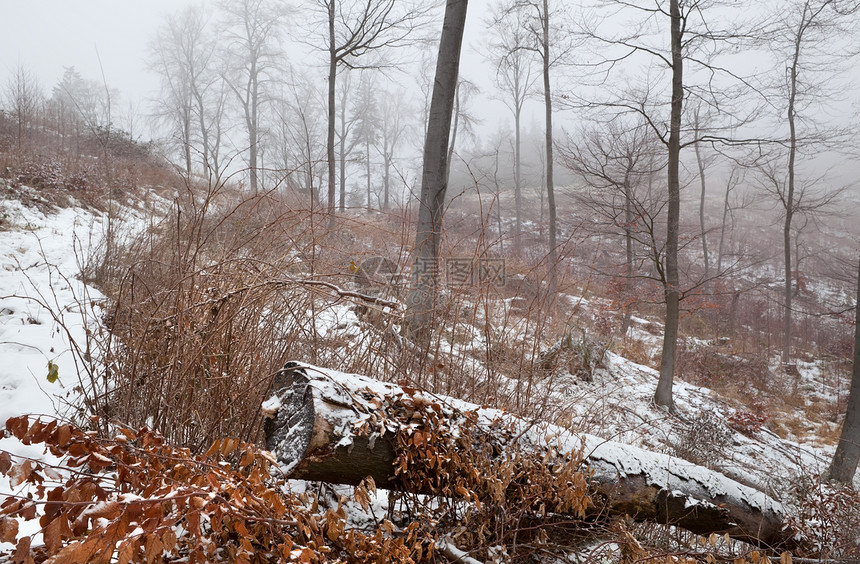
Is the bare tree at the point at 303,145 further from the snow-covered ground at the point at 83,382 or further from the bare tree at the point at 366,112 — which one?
the bare tree at the point at 366,112

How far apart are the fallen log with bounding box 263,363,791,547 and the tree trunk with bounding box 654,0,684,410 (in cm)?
474

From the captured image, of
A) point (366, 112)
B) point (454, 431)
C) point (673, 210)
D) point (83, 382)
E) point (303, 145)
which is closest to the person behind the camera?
point (454, 431)

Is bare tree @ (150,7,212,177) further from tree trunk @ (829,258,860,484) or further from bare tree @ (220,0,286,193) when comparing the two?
tree trunk @ (829,258,860,484)

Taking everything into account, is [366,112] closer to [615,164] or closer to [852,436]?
[615,164]

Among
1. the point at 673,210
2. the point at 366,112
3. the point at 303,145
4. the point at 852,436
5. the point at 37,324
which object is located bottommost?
the point at 852,436

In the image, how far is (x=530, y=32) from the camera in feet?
40.0

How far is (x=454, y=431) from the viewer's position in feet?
5.50

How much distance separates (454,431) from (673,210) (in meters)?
6.32

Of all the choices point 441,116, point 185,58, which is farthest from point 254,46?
point 441,116

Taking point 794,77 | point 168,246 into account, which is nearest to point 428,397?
point 168,246

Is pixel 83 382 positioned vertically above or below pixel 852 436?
above

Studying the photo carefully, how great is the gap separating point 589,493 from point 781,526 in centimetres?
128

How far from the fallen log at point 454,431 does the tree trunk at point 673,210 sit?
4.74m

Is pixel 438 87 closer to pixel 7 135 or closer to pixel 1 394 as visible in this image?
pixel 1 394
